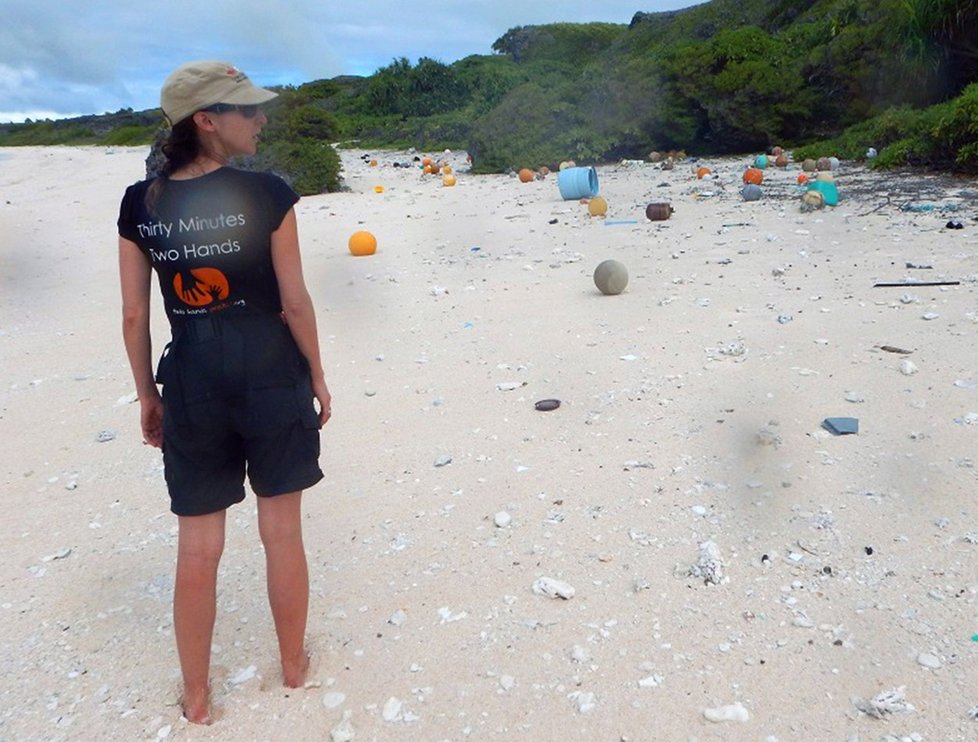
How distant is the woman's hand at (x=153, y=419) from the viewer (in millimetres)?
2213

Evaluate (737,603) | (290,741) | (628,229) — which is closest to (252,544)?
(290,741)

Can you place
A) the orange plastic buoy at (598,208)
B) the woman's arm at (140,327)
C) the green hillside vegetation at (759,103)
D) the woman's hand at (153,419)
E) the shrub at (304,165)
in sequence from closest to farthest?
the woman's arm at (140,327) → the woman's hand at (153,419) → the orange plastic buoy at (598,208) → the green hillside vegetation at (759,103) → the shrub at (304,165)

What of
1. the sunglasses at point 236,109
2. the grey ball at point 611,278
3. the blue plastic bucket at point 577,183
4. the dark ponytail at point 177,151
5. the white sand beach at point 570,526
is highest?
the sunglasses at point 236,109

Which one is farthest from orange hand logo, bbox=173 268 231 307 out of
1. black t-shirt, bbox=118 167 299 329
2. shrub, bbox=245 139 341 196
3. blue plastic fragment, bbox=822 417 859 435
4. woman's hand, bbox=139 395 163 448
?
shrub, bbox=245 139 341 196

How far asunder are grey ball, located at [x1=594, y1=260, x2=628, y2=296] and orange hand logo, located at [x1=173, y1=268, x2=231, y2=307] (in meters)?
4.21

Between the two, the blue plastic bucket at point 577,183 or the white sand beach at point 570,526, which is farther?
the blue plastic bucket at point 577,183

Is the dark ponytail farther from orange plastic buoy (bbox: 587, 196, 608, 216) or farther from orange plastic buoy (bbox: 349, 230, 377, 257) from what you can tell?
orange plastic buoy (bbox: 587, 196, 608, 216)

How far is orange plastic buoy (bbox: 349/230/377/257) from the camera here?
838 centimetres

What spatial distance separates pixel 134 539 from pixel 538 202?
29.6 ft

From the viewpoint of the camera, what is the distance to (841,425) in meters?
3.58

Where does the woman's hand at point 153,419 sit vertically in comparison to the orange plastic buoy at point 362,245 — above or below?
above

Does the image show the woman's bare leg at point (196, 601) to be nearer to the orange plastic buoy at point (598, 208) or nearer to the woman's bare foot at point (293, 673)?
the woman's bare foot at point (293, 673)

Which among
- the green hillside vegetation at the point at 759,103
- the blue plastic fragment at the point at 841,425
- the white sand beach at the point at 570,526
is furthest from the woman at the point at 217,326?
the green hillside vegetation at the point at 759,103

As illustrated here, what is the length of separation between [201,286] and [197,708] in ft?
3.70
